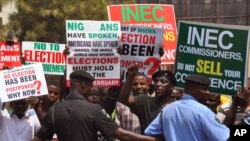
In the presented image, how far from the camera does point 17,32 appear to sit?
128 ft

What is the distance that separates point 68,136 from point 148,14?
5599 mm

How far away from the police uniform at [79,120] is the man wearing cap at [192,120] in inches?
24.5

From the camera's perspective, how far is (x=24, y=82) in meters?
9.65

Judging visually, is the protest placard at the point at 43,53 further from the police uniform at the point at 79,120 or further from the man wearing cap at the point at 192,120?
the man wearing cap at the point at 192,120

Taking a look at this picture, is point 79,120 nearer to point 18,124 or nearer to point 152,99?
point 152,99

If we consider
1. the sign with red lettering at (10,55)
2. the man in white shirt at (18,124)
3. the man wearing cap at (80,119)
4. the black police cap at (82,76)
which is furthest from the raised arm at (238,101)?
the sign with red lettering at (10,55)

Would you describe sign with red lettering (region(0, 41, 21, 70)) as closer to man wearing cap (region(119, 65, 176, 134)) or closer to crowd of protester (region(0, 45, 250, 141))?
crowd of protester (region(0, 45, 250, 141))

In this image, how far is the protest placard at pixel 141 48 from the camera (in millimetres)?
8922

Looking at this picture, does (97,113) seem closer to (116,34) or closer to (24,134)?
(24,134)

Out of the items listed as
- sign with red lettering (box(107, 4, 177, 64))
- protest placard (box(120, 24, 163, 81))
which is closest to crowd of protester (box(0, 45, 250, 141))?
protest placard (box(120, 24, 163, 81))

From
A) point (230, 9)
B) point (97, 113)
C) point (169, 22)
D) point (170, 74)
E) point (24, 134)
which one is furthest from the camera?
point (230, 9)

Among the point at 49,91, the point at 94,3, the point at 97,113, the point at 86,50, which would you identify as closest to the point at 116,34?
the point at 86,50

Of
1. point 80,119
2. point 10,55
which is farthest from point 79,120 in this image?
point 10,55

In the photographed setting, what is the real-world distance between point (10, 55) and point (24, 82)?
10.1 feet
